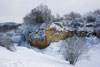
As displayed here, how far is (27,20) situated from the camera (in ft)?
93.9

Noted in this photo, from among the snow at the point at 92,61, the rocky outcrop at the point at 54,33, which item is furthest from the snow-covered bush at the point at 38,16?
the snow at the point at 92,61

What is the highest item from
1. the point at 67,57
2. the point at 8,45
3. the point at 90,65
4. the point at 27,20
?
the point at 27,20

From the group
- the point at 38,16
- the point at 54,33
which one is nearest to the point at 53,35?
the point at 54,33

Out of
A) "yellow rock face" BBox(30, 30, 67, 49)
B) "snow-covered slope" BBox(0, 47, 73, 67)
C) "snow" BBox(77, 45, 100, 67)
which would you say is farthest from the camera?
"yellow rock face" BBox(30, 30, 67, 49)

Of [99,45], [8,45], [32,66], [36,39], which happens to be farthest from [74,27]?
[32,66]

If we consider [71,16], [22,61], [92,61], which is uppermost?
[71,16]

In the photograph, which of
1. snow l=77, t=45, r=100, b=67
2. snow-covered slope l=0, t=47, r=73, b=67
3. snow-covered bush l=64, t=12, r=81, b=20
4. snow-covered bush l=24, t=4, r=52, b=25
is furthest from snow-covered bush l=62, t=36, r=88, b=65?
snow-covered bush l=64, t=12, r=81, b=20

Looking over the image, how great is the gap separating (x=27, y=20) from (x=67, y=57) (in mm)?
18588

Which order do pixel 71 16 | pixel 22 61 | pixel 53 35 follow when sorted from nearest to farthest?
pixel 22 61, pixel 53 35, pixel 71 16

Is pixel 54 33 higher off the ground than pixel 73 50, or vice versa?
pixel 54 33

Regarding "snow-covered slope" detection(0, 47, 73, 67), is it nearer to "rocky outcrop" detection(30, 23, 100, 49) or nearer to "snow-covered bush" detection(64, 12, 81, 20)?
"rocky outcrop" detection(30, 23, 100, 49)

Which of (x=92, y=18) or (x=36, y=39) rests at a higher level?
(x=92, y=18)

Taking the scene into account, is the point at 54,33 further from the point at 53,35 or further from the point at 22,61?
the point at 22,61

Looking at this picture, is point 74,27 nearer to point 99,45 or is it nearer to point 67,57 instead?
point 99,45
